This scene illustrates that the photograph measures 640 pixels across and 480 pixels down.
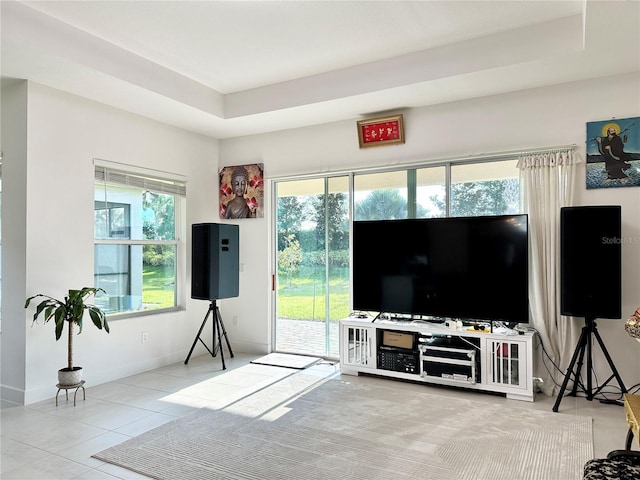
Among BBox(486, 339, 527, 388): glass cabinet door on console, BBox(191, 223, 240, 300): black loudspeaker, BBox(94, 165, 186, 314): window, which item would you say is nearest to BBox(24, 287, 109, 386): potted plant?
BBox(94, 165, 186, 314): window

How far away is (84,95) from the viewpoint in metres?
3.84

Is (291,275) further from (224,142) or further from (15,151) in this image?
(15,151)

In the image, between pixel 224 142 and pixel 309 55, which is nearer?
pixel 309 55

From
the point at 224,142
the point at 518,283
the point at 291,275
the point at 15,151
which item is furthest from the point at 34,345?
the point at 518,283

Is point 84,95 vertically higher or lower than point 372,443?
higher

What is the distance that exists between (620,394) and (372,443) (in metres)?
2.14

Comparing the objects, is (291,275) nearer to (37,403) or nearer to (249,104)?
(249,104)

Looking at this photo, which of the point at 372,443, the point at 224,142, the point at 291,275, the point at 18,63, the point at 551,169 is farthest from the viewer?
the point at 224,142

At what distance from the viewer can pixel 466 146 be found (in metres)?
4.07

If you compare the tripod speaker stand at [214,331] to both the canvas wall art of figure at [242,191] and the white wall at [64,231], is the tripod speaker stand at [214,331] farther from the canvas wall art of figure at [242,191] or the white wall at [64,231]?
the canvas wall art of figure at [242,191]

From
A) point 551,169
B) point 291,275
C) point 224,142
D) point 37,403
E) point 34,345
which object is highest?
point 224,142

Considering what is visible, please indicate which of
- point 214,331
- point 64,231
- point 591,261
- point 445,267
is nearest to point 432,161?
point 445,267

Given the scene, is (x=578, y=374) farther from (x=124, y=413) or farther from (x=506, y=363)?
(x=124, y=413)

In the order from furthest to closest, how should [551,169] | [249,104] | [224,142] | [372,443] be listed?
[224,142], [249,104], [551,169], [372,443]
